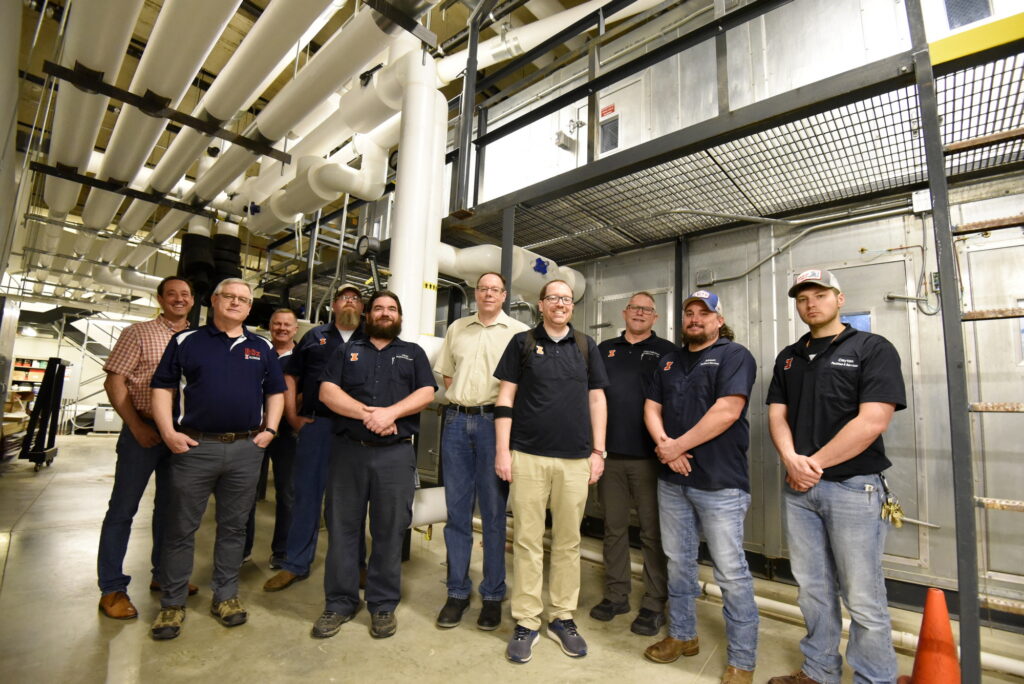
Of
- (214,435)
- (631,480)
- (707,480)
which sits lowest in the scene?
(631,480)

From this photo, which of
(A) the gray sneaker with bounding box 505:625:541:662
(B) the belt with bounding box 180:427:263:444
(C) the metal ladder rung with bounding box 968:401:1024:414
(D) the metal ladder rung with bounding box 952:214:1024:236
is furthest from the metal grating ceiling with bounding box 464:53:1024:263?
(A) the gray sneaker with bounding box 505:625:541:662

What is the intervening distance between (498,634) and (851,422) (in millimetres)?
1821

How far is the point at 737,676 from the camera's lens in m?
1.98

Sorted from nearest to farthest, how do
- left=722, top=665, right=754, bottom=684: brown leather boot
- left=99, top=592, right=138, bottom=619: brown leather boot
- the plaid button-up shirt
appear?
left=722, top=665, right=754, bottom=684: brown leather boot
left=99, top=592, right=138, bottom=619: brown leather boot
the plaid button-up shirt

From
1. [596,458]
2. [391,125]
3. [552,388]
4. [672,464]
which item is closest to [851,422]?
[672,464]

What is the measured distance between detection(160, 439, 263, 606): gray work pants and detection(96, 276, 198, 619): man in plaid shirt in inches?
11.5

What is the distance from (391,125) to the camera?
4328 mm

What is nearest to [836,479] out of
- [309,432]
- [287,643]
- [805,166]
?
[805,166]

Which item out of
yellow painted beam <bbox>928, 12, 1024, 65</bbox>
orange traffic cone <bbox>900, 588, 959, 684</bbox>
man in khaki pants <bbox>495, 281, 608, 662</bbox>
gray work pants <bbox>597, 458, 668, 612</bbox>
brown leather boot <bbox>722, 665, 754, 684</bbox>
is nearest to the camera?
yellow painted beam <bbox>928, 12, 1024, 65</bbox>

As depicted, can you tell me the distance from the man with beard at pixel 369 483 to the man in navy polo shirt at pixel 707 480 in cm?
124

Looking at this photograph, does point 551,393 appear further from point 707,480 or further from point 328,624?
point 328,624

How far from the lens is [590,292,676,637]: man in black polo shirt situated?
2.57m

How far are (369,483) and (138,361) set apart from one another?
53.6 inches

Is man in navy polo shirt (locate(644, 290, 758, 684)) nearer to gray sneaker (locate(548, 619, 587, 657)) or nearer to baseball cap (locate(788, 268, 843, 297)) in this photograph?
gray sneaker (locate(548, 619, 587, 657))
